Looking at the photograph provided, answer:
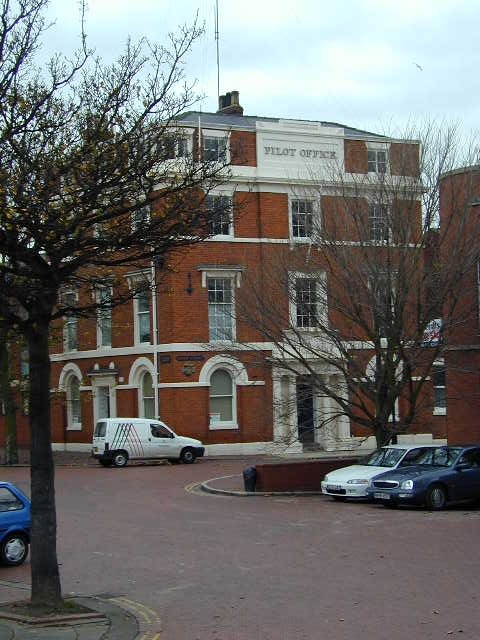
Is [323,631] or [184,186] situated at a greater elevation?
[184,186]

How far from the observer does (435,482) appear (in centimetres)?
2084

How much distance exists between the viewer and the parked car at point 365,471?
22.2 metres

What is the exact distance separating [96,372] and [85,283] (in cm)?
3054

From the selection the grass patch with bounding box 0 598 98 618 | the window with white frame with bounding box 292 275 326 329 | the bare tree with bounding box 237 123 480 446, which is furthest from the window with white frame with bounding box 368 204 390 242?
the grass patch with bounding box 0 598 98 618

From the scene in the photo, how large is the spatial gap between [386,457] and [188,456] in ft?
44.8

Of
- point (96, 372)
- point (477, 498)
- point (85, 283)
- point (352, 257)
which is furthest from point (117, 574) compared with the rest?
point (96, 372)

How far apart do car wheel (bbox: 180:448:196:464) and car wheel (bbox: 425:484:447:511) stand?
15.8m

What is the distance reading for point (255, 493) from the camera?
24750 mm

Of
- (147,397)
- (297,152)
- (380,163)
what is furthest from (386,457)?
(297,152)

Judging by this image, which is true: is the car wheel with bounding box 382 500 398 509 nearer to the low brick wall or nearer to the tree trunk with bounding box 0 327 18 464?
the low brick wall

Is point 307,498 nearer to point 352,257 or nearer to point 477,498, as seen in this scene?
point 477,498

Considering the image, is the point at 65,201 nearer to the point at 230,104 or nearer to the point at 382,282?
the point at 382,282

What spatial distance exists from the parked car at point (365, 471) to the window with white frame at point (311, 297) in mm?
4068

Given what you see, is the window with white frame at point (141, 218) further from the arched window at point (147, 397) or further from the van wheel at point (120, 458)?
the arched window at point (147, 397)
